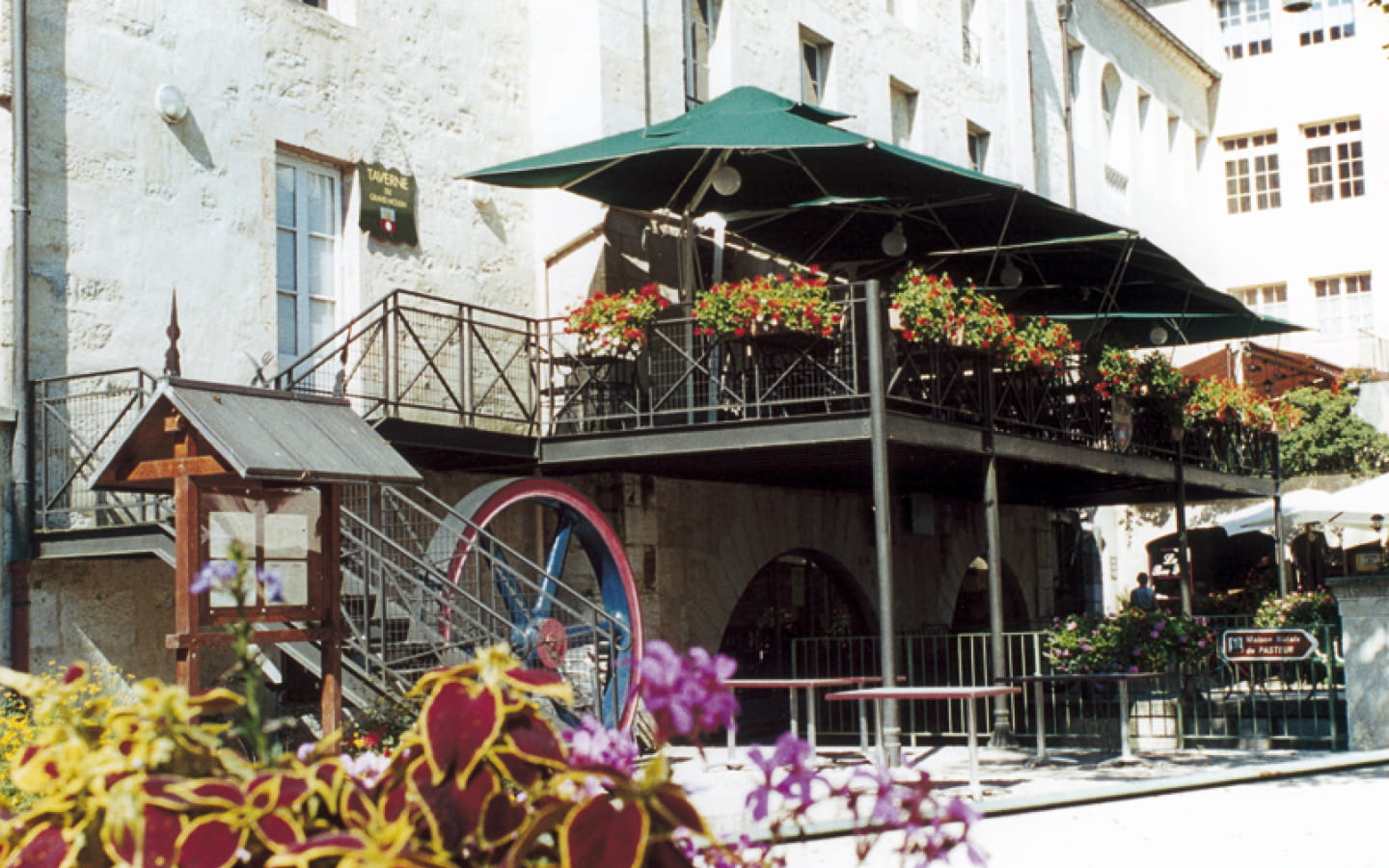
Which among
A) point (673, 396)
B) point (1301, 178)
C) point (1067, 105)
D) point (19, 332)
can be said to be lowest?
point (673, 396)

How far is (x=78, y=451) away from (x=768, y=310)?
5086 mm

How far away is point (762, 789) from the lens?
2.14 m

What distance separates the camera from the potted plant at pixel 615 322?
13195 millimetres

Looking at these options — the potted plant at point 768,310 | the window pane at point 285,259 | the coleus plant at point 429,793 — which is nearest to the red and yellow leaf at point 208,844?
the coleus plant at point 429,793

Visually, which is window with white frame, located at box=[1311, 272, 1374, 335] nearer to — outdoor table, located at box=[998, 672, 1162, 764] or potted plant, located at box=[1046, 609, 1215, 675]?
potted plant, located at box=[1046, 609, 1215, 675]

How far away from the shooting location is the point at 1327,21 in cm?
3328

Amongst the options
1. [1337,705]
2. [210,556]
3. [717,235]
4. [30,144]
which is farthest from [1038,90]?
[210,556]

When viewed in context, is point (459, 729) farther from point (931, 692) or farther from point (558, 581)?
point (558, 581)

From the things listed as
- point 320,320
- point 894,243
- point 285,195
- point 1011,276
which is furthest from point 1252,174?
point 285,195

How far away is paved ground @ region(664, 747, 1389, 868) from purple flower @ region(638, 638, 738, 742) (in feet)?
16.1

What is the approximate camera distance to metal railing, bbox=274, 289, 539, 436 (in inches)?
484

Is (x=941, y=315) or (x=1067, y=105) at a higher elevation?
(x=1067, y=105)

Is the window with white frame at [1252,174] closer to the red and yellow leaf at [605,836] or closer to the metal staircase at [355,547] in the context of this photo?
the metal staircase at [355,547]

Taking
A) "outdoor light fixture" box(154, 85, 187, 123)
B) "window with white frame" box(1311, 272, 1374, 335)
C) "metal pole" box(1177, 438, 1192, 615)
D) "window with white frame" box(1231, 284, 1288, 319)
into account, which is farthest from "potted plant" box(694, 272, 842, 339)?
"window with white frame" box(1231, 284, 1288, 319)
